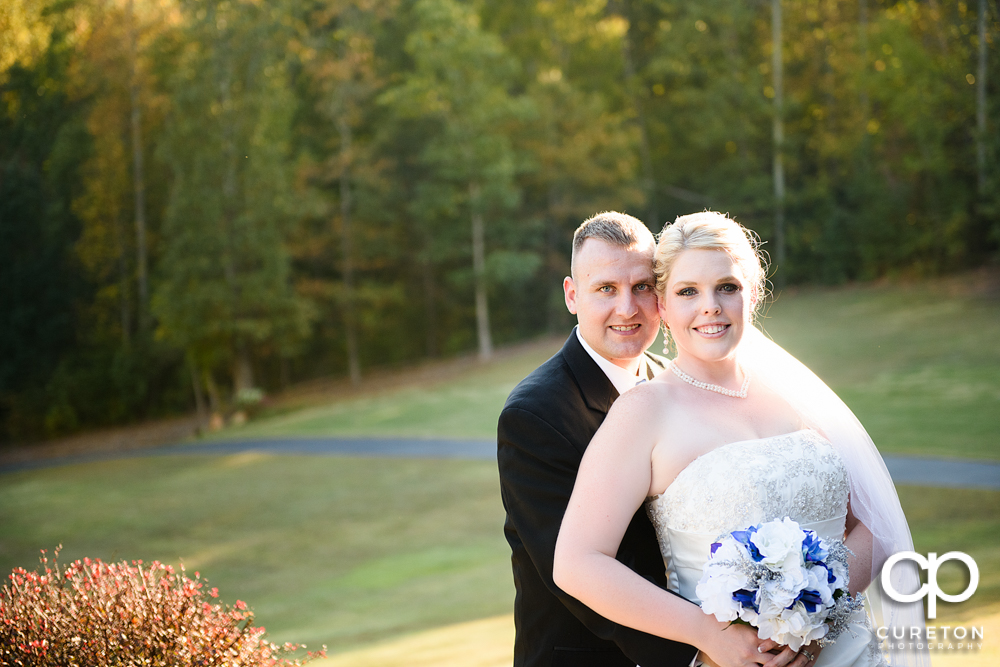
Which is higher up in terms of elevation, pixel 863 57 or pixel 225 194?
pixel 863 57

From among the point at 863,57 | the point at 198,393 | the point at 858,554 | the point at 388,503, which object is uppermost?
the point at 863,57

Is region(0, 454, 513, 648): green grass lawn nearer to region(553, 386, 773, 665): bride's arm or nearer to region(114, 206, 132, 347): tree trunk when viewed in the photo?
region(553, 386, 773, 665): bride's arm

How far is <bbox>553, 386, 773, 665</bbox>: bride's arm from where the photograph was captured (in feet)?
8.39

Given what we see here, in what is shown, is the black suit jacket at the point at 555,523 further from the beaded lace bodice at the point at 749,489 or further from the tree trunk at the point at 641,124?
the tree trunk at the point at 641,124

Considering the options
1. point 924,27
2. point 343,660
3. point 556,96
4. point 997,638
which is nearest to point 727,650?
point 997,638

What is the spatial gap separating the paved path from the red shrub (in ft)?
35.3

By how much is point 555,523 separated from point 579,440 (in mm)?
293

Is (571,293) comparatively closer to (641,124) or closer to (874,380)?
(874,380)

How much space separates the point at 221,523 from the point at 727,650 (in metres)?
12.6

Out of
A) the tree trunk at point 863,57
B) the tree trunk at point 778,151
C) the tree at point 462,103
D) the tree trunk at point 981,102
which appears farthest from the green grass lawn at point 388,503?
the tree trunk at point 863,57

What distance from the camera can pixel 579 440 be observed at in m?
2.94

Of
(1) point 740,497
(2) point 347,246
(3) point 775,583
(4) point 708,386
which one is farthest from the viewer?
(2) point 347,246

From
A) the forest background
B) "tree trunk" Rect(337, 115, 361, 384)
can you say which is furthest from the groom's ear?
"tree trunk" Rect(337, 115, 361, 384)

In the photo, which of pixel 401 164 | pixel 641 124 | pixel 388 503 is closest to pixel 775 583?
pixel 388 503
